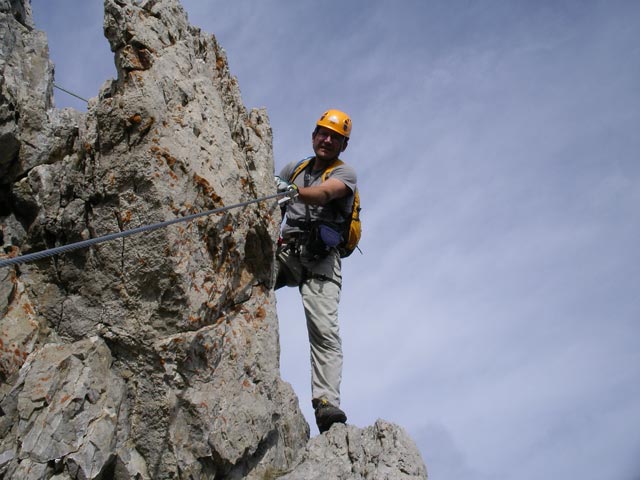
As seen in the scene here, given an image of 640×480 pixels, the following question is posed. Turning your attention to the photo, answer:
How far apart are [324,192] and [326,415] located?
292cm

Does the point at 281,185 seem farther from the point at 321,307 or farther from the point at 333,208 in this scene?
the point at 321,307

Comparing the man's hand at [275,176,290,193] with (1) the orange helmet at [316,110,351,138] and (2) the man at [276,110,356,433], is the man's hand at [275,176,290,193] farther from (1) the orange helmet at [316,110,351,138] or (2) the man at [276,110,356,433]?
(1) the orange helmet at [316,110,351,138]

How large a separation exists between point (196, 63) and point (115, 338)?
3935mm

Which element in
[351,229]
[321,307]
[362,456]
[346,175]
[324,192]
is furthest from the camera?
[351,229]

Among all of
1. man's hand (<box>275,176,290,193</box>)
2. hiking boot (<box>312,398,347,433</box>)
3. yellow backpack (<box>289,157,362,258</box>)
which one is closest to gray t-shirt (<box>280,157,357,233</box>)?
yellow backpack (<box>289,157,362,258</box>)

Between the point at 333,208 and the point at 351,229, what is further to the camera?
the point at 351,229

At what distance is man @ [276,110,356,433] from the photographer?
7.96m

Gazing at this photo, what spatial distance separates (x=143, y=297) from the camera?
652 cm

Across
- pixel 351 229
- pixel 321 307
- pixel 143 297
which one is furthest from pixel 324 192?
pixel 143 297

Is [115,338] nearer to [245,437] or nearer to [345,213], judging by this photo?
[245,437]

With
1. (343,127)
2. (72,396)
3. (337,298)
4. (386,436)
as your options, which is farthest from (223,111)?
(386,436)

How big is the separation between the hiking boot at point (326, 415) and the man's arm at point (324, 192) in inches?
103

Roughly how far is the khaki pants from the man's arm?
3.08 ft

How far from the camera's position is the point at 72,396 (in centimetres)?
596
